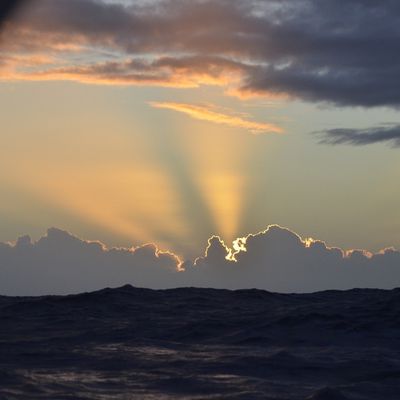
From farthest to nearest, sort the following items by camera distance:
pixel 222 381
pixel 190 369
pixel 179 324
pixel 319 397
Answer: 1. pixel 179 324
2. pixel 190 369
3. pixel 222 381
4. pixel 319 397

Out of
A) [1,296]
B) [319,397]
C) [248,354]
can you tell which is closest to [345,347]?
[248,354]

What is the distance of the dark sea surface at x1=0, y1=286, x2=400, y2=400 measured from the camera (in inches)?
870

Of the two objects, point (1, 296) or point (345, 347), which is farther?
point (1, 296)

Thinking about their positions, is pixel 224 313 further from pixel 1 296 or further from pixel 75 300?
pixel 1 296

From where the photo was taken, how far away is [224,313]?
40375 millimetres

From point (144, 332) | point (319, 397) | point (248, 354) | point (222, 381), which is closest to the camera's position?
point (319, 397)

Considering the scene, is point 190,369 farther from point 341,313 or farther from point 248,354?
point 341,313

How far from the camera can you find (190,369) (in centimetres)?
2466

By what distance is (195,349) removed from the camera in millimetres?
29359

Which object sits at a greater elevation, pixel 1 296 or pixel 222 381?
pixel 1 296

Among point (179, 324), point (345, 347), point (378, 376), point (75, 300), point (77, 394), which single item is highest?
point (75, 300)

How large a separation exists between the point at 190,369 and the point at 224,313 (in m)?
15.8

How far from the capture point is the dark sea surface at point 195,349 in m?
22.1

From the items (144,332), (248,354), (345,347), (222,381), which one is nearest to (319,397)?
(222,381)
